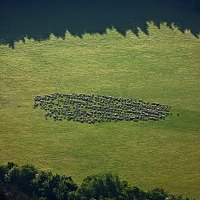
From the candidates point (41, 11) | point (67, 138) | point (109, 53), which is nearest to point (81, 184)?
point (67, 138)

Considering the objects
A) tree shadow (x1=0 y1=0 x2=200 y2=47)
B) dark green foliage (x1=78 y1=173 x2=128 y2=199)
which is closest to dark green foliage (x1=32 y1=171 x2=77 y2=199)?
dark green foliage (x1=78 y1=173 x2=128 y2=199)

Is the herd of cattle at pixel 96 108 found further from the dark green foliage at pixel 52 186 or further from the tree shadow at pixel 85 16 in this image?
the tree shadow at pixel 85 16

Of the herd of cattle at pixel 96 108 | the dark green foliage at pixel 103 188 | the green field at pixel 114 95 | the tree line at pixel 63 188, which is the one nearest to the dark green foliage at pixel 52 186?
the tree line at pixel 63 188

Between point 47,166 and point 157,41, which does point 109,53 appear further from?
point 47,166

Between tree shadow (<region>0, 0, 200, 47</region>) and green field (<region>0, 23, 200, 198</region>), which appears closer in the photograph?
green field (<region>0, 23, 200, 198</region>)

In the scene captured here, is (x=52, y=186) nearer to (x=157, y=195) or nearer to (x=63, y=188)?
(x=63, y=188)

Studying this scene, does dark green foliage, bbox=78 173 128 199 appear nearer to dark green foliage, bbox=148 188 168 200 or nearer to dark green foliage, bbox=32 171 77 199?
dark green foliage, bbox=32 171 77 199
